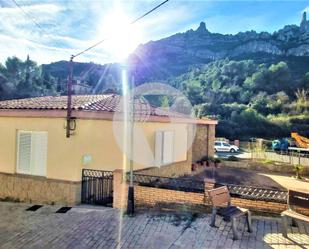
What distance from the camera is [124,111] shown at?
10.6 meters

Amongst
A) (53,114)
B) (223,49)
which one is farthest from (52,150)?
(223,49)

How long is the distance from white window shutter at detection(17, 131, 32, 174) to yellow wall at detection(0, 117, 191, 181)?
177 millimetres

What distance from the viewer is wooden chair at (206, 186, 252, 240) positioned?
226 inches

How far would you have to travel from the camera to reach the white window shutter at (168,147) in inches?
500

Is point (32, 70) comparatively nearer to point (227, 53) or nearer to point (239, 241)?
point (227, 53)

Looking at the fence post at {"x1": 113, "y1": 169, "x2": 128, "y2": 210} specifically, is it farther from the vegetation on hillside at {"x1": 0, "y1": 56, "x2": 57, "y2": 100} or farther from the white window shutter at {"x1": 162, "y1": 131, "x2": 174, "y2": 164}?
the vegetation on hillside at {"x1": 0, "y1": 56, "x2": 57, "y2": 100}

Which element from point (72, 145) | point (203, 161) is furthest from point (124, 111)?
point (203, 161)

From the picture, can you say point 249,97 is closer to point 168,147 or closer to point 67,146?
point 168,147

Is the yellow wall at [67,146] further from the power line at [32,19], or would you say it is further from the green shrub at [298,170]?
the green shrub at [298,170]

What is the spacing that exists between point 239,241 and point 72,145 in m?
5.66

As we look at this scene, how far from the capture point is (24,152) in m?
10.0

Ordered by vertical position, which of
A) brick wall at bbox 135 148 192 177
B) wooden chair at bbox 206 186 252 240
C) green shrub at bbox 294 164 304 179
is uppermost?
wooden chair at bbox 206 186 252 240

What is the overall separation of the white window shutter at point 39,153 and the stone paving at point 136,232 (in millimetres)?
2159

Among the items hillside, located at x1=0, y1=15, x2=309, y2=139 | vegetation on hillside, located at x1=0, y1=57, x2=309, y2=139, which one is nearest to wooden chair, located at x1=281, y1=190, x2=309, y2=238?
hillside, located at x1=0, y1=15, x2=309, y2=139
